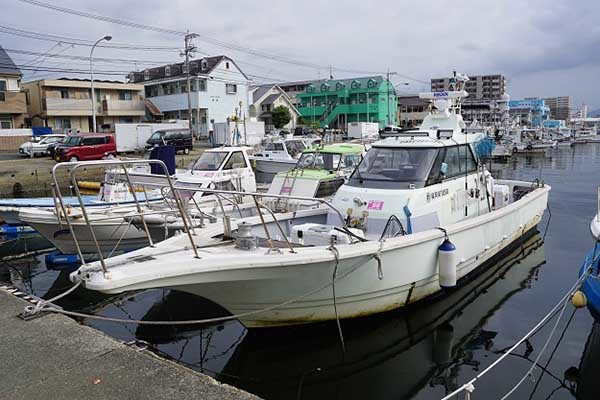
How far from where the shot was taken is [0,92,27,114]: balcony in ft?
132

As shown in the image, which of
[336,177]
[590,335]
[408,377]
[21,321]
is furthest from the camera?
[336,177]

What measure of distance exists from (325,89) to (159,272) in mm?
65608

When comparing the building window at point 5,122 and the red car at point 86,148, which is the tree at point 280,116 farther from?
the red car at point 86,148

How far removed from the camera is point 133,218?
830 cm

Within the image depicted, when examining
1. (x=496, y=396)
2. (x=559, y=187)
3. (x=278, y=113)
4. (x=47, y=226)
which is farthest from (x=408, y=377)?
(x=278, y=113)

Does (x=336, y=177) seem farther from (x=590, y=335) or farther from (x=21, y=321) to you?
(x=21, y=321)

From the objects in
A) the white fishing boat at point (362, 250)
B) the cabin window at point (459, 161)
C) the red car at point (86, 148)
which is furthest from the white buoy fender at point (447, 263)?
the red car at point (86, 148)

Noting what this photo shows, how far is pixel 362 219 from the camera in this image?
7.69 metres

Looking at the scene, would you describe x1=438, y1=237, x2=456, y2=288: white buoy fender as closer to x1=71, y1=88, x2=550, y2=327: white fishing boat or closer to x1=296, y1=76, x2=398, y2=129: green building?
x1=71, y1=88, x2=550, y2=327: white fishing boat

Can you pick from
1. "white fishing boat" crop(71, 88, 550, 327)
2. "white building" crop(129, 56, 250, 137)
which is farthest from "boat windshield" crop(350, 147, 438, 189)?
"white building" crop(129, 56, 250, 137)

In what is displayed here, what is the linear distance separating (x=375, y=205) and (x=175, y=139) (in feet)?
84.6

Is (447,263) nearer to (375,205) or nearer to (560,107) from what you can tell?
(375,205)

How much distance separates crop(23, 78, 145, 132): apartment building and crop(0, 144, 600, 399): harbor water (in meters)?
37.9

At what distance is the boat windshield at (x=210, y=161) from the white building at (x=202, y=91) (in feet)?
113
